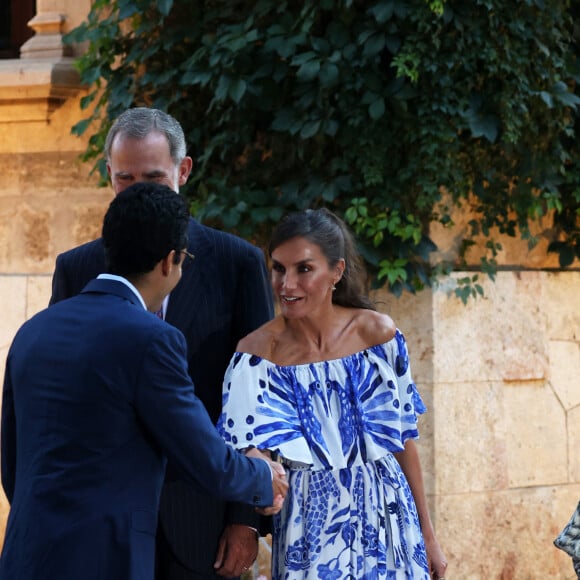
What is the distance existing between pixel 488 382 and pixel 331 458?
2349mm

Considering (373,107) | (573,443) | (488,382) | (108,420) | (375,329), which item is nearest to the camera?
(108,420)

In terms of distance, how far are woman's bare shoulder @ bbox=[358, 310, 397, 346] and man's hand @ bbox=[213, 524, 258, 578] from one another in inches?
23.6

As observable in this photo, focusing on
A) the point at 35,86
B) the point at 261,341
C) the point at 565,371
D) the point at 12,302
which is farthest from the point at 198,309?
the point at 12,302

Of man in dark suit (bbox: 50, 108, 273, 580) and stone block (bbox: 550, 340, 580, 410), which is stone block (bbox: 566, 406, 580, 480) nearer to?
stone block (bbox: 550, 340, 580, 410)

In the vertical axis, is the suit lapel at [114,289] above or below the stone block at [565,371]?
above

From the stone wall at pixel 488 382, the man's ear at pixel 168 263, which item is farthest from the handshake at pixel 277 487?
the stone wall at pixel 488 382

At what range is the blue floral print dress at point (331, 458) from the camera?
302 centimetres

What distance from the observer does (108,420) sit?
2.33 m

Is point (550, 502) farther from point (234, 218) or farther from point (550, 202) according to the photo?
point (234, 218)

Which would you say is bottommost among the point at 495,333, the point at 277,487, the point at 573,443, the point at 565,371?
the point at 573,443

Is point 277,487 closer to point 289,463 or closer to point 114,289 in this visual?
point 289,463

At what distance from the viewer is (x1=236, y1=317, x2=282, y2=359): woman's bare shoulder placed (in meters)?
3.04

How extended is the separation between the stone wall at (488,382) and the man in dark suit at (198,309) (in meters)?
2.16

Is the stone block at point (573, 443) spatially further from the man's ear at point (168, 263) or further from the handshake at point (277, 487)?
the man's ear at point (168, 263)
